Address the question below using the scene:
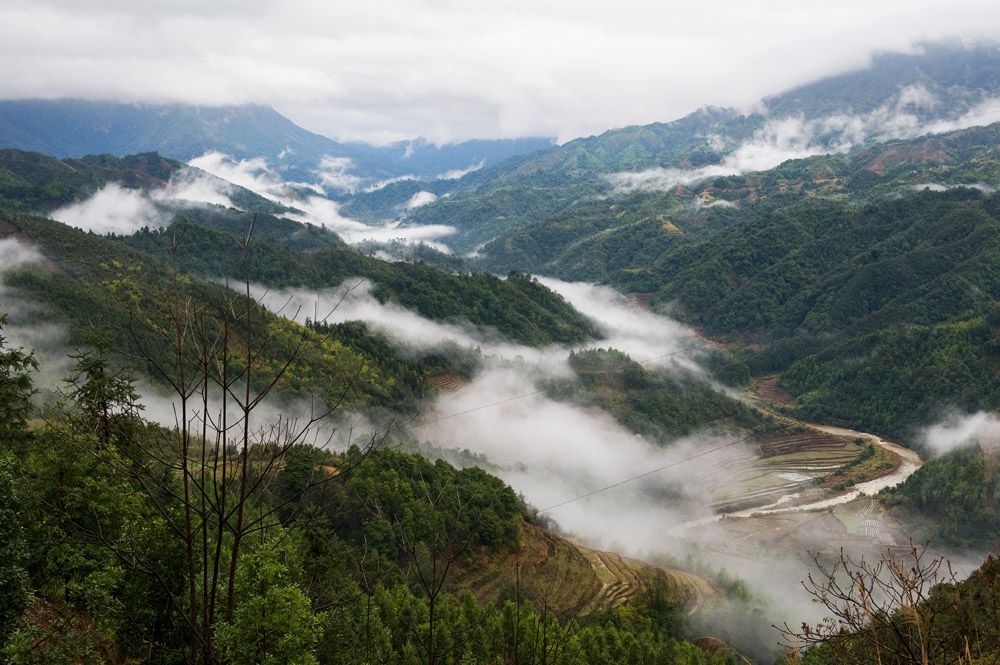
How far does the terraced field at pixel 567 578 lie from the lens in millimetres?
61312

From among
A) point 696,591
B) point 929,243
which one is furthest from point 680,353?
point 696,591

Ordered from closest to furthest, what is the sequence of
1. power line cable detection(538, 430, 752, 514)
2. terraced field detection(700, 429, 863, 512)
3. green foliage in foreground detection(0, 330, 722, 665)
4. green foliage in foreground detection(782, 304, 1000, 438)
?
green foliage in foreground detection(0, 330, 722, 665)
power line cable detection(538, 430, 752, 514)
terraced field detection(700, 429, 863, 512)
green foliage in foreground detection(782, 304, 1000, 438)

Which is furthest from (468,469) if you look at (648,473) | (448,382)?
(448,382)

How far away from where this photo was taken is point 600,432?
5428 inches

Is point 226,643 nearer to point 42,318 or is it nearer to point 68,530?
point 68,530

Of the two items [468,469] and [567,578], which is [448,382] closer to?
[468,469]

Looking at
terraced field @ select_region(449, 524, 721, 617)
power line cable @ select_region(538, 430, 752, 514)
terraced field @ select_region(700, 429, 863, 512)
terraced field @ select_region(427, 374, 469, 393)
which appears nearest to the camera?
terraced field @ select_region(449, 524, 721, 617)

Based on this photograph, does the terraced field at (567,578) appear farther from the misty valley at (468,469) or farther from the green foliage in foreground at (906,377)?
the green foliage in foreground at (906,377)

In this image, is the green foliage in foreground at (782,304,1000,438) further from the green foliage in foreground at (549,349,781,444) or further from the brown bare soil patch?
the green foliage in foreground at (549,349,781,444)

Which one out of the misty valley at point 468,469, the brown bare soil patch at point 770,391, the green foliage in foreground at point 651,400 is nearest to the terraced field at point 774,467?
the misty valley at point 468,469

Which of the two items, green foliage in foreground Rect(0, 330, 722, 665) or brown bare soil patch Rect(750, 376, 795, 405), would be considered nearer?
green foliage in foreground Rect(0, 330, 722, 665)

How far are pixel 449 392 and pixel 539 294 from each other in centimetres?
6392

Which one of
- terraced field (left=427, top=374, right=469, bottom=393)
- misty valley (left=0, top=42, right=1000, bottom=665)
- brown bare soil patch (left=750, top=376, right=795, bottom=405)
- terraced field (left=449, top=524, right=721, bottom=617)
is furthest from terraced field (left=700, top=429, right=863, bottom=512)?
terraced field (left=427, top=374, right=469, bottom=393)

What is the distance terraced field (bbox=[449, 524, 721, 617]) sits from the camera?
6131cm
